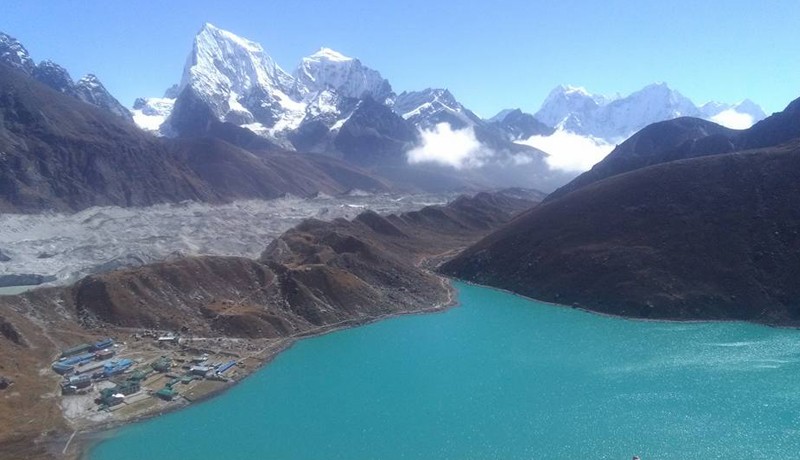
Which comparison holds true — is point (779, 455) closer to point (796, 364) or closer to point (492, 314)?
point (796, 364)

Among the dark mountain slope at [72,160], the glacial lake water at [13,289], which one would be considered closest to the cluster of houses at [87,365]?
the glacial lake water at [13,289]

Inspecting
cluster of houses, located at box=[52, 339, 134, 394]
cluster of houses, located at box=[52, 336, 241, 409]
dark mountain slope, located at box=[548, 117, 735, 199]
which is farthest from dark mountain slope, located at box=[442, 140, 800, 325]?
cluster of houses, located at box=[52, 339, 134, 394]

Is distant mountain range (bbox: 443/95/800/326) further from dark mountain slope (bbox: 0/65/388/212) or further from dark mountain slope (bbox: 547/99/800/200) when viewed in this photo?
dark mountain slope (bbox: 0/65/388/212)

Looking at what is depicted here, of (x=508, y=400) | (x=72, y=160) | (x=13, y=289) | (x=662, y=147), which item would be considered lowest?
(x=508, y=400)

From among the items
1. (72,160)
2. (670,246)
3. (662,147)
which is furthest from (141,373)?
(662,147)

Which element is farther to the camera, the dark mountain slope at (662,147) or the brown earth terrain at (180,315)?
the dark mountain slope at (662,147)

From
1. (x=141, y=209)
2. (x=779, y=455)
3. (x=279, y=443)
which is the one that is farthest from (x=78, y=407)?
(x=141, y=209)

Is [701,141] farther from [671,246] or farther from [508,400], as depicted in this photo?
[508,400]

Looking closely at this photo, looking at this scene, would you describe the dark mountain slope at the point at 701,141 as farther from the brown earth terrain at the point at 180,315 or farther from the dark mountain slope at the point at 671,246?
the brown earth terrain at the point at 180,315
